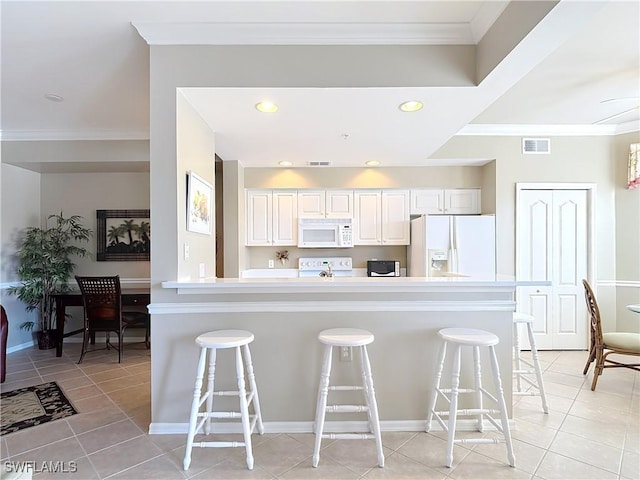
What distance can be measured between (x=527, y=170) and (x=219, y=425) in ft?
13.8

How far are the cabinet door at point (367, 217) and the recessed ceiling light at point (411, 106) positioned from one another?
6.64 ft

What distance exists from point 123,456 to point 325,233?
3.16 meters

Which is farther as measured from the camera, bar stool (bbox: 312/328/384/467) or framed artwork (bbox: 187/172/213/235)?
framed artwork (bbox: 187/172/213/235)

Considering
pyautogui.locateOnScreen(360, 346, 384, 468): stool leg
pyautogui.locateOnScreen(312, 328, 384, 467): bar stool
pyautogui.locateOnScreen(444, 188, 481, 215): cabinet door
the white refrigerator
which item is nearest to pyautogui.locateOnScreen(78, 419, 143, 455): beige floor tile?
pyautogui.locateOnScreen(312, 328, 384, 467): bar stool

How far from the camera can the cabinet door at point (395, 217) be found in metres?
4.56

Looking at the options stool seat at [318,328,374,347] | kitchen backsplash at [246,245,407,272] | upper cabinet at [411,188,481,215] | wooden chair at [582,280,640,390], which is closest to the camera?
A: stool seat at [318,328,374,347]

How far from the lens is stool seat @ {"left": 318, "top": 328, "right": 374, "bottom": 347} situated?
6.19ft

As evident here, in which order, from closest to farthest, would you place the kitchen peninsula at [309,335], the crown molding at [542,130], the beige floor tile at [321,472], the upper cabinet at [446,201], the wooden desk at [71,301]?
the beige floor tile at [321,472] → the kitchen peninsula at [309,335] → the wooden desk at [71,301] → the crown molding at [542,130] → the upper cabinet at [446,201]

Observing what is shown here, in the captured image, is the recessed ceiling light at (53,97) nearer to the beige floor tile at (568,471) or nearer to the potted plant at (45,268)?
the potted plant at (45,268)

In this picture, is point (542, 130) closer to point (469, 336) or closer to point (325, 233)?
point (325, 233)

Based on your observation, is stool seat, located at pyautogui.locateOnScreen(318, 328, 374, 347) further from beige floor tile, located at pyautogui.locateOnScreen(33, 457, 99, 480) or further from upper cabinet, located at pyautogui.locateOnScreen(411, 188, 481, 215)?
upper cabinet, located at pyautogui.locateOnScreen(411, 188, 481, 215)

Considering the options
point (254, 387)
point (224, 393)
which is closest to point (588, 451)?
point (254, 387)

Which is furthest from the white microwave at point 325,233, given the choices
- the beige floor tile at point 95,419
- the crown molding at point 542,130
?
the beige floor tile at point 95,419

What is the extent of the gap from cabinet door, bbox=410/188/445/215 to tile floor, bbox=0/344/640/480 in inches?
96.3
